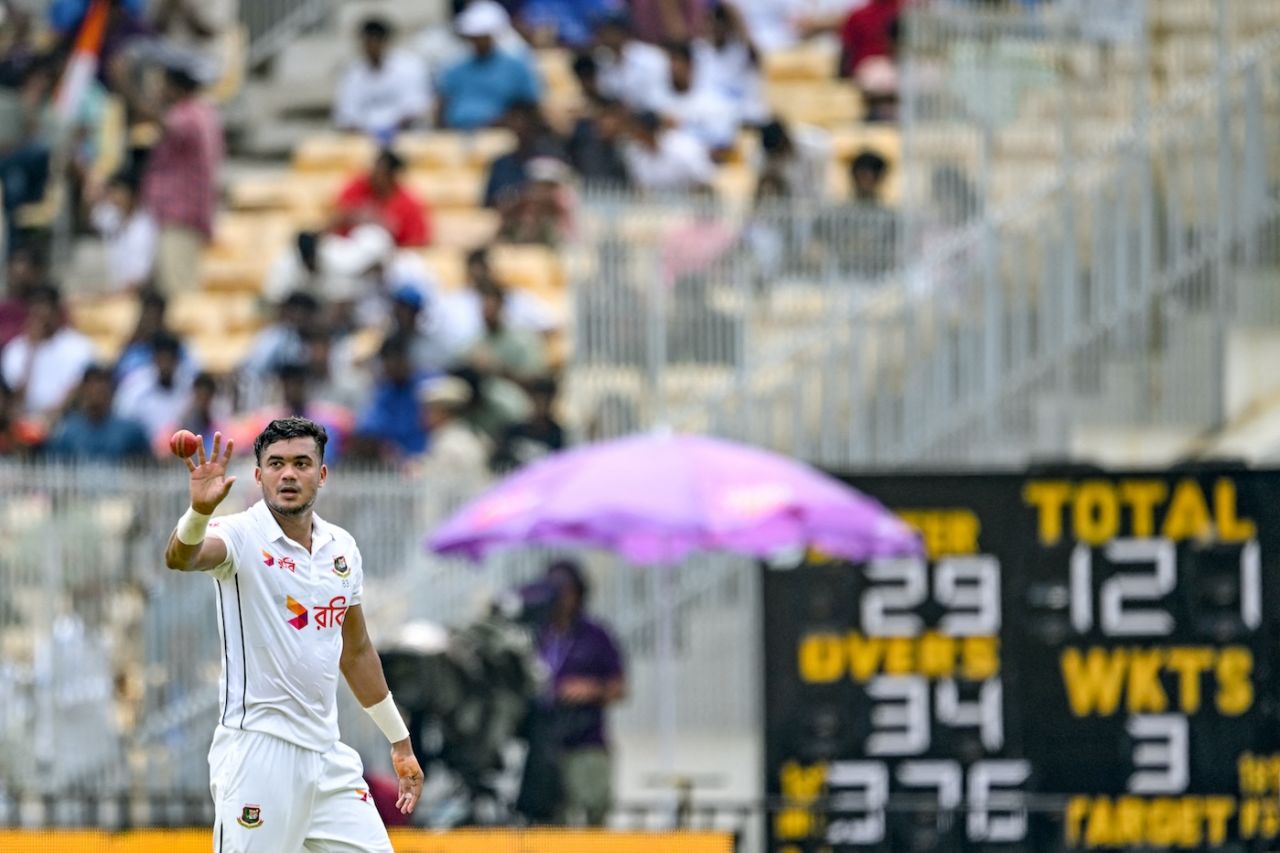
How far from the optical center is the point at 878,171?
20078 millimetres

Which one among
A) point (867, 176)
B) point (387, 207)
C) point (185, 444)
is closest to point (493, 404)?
point (867, 176)

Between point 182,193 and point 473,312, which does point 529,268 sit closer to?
point 473,312

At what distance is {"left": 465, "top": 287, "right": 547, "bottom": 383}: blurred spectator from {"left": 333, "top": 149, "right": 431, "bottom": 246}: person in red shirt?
6.08 feet

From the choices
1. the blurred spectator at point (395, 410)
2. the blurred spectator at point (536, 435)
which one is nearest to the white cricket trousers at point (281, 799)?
the blurred spectator at point (536, 435)

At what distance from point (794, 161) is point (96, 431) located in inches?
184

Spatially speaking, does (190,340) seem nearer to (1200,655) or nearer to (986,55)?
(986,55)

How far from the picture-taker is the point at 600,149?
2155 cm

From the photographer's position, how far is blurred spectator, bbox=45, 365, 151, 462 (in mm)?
19250

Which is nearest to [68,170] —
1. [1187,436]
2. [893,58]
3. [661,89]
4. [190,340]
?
[190,340]

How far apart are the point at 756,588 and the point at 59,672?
146 inches

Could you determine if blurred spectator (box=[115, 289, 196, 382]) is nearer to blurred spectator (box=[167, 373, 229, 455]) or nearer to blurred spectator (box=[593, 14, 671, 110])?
blurred spectator (box=[167, 373, 229, 455])

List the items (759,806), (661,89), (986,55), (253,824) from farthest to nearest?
(661,89) < (986,55) < (759,806) < (253,824)

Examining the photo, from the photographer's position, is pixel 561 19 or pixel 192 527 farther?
pixel 561 19

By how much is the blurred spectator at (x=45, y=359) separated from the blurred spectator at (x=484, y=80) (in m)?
3.21
